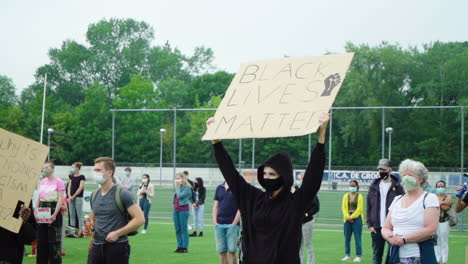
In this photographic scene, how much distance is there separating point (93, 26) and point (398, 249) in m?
88.6

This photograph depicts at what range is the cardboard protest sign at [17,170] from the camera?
21.8 ft

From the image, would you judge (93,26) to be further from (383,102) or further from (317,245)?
(317,245)

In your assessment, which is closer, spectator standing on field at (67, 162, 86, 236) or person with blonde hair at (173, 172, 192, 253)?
person with blonde hair at (173, 172, 192, 253)

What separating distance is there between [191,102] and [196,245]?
65569mm

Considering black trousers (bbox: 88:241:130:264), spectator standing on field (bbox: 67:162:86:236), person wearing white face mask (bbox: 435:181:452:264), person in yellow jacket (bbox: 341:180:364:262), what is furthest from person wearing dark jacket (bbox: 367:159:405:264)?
spectator standing on field (bbox: 67:162:86:236)

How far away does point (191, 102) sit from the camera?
83250 millimetres

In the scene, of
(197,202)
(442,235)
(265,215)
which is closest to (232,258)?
(442,235)

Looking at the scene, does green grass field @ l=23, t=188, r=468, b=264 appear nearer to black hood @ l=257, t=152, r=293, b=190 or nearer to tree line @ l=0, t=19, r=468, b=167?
black hood @ l=257, t=152, r=293, b=190

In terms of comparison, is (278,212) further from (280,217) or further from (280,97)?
(280,97)

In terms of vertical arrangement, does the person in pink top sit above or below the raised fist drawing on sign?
below

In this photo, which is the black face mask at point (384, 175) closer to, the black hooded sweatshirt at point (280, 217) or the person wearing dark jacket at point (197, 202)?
the black hooded sweatshirt at point (280, 217)

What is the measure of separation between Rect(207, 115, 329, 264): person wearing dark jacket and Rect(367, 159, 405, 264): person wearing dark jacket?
5801 mm

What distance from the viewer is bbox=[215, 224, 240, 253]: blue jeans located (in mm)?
11398

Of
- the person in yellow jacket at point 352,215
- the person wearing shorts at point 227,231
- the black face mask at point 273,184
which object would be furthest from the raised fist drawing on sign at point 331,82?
the person in yellow jacket at point 352,215
